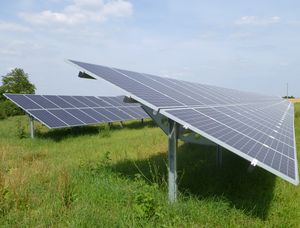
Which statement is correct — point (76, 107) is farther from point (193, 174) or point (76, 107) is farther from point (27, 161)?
point (193, 174)

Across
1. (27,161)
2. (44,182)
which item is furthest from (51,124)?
(44,182)

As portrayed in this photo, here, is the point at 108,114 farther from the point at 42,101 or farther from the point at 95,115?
the point at 42,101

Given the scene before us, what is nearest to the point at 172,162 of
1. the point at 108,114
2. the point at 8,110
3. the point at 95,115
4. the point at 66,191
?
the point at 66,191

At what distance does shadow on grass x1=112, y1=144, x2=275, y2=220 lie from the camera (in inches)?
246

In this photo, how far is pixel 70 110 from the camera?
57.4 feet

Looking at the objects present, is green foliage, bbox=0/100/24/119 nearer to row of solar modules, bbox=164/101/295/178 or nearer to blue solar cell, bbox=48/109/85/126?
blue solar cell, bbox=48/109/85/126

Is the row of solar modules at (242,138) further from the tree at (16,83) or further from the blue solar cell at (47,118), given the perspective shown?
the tree at (16,83)

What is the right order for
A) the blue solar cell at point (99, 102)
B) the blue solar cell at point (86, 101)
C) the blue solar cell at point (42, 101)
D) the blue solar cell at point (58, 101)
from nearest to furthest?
the blue solar cell at point (42, 101), the blue solar cell at point (58, 101), the blue solar cell at point (86, 101), the blue solar cell at point (99, 102)

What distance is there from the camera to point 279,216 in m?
5.68

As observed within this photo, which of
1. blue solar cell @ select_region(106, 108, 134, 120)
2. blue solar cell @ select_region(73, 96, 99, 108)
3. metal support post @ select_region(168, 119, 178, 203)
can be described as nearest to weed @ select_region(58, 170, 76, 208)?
metal support post @ select_region(168, 119, 178, 203)

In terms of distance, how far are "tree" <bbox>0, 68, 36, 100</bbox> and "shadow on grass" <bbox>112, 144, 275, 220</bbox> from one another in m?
Answer: 45.0

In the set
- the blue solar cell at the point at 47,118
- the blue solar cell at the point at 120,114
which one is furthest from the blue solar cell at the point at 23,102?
the blue solar cell at the point at 120,114

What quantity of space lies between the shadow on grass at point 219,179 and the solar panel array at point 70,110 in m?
6.93

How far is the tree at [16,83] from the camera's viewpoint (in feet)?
165
